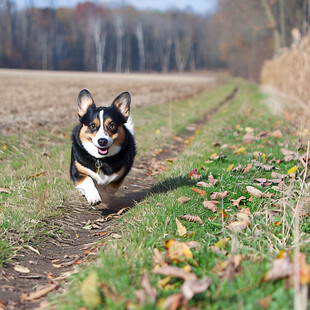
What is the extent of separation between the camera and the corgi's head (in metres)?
4.16

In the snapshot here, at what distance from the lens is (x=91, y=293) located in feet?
6.68

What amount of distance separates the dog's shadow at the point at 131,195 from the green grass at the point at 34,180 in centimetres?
40

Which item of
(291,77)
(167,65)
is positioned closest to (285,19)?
(291,77)

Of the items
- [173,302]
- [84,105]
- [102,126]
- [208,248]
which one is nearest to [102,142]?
[102,126]

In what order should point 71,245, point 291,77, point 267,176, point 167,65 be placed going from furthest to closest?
point 167,65 < point 291,77 < point 267,176 < point 71,245

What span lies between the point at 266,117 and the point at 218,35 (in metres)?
40.5

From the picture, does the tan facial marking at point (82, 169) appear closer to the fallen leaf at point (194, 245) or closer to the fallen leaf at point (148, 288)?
the fallen leaf at point (194, 245)

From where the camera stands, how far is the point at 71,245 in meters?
3.58

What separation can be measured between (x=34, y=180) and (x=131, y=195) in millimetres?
1182

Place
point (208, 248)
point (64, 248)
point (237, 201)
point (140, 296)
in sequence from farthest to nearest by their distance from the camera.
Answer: point (237, 201) < point (64, 248) < point (208, 248) < point (140, 296)

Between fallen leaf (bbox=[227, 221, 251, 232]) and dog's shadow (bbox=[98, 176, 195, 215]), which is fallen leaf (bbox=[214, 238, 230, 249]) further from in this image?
dog's shadow (bbox=[98, 176, 195, 215])

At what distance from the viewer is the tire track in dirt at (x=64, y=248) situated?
2.69m

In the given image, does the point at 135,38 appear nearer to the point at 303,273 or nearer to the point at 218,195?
the point at 218,195

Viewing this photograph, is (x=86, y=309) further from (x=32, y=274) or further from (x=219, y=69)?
(x=219, y=69)
